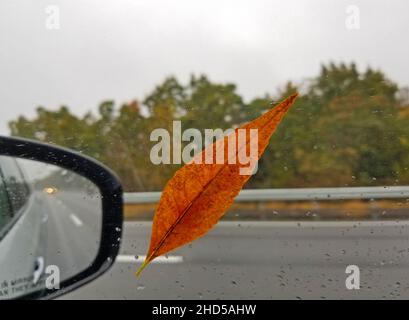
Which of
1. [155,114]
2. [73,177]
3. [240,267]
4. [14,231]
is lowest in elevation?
[240,267]

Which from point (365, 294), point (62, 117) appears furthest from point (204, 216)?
point (365, 294)

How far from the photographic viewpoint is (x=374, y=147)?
240 centimetres

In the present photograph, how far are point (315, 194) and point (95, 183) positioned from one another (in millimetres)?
997

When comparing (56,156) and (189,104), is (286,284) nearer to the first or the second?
(189,104)

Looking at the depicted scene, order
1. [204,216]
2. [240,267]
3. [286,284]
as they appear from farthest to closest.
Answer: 1. [240,267]
2. [286,284]
3. [204,216]

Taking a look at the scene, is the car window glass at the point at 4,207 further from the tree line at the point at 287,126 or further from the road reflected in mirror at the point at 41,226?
the tree line at the point at 287,126

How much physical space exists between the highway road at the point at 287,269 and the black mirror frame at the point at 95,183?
11 centimetres

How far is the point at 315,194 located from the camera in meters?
2.54

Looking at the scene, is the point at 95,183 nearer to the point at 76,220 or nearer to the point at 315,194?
the point at 76,220

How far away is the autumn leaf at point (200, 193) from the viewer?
166cm

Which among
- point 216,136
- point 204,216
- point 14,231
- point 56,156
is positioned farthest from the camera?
point 14,231

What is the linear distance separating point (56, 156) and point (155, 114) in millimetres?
445

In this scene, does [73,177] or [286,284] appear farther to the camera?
[286,284]

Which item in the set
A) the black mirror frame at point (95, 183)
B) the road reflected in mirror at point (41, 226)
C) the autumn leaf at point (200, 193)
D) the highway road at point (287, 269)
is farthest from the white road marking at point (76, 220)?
the autumn leaf at point (200, 193)
